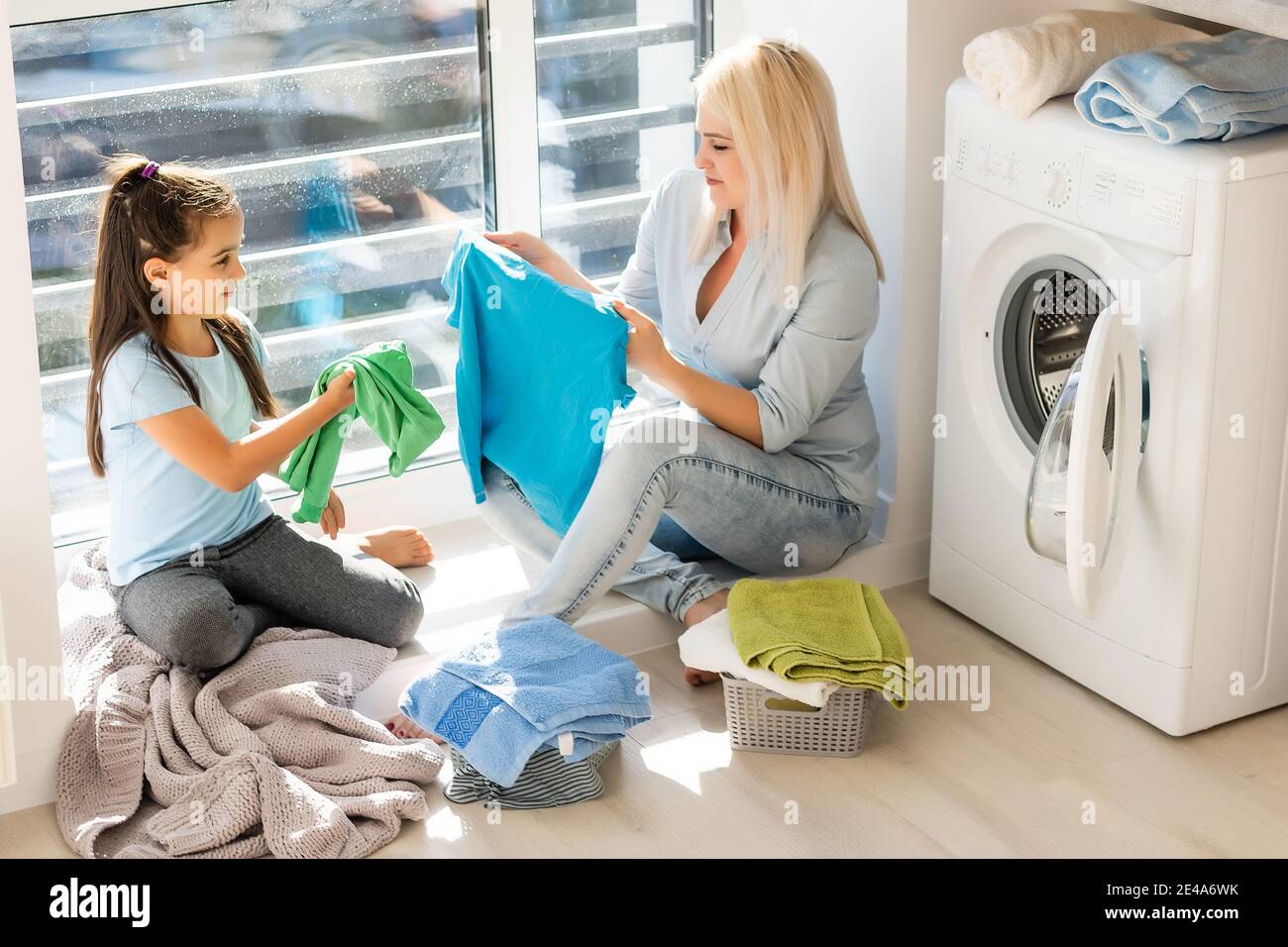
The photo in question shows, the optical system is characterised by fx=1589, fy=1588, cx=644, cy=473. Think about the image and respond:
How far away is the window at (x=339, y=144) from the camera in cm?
241

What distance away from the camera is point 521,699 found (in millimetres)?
2076

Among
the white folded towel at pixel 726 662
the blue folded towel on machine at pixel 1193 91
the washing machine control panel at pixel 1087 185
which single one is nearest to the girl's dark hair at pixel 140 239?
the white folded towel at pixel 726 662

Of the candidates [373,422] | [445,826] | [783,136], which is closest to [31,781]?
[445,826]

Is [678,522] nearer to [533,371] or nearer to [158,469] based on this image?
[533,371]

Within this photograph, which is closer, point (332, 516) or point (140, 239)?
point (140, 239)

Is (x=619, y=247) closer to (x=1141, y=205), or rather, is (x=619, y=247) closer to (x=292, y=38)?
(x=292, y=38)

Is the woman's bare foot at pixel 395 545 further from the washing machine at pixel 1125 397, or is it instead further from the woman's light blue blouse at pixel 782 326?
the washing machine at pixel 1125 397

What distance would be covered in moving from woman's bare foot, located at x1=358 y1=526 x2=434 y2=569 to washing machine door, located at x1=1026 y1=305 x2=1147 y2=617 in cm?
100

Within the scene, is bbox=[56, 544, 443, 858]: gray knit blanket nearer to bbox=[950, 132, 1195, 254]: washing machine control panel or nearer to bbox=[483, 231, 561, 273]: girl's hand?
bbox=[483, 231, 561, 273]: girl's hand

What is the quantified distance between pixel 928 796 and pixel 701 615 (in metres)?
0.47

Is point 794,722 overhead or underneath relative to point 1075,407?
underneath

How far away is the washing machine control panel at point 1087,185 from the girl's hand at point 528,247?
63 centimetres

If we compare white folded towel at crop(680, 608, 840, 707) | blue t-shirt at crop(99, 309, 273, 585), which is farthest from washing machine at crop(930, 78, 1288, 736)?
blue t-shirt at crop(99, 309, 273, 585)

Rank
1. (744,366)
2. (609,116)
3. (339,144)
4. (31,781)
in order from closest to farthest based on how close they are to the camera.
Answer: (31,781) < (744,366) < (339,144) < (609,116)
